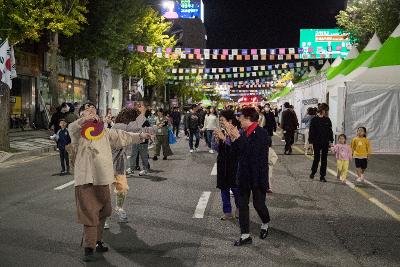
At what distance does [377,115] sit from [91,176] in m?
13.4

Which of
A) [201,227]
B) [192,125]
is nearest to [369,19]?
[192,125]

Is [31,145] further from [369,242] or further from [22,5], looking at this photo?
[369,242]

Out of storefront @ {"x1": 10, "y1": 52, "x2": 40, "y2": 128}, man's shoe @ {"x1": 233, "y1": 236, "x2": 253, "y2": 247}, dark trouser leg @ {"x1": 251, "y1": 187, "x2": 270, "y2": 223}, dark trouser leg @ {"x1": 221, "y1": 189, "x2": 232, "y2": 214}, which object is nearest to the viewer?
man's shoe @ {"x1": 233, "y1": 236, "x2": 253, "y2": 247}

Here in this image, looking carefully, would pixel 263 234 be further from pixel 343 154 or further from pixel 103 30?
pixel 103 30

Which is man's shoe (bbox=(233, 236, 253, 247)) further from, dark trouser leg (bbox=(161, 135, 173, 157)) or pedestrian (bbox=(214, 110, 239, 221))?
dark trouser leg (bbox=(161, 135, 173, 157))

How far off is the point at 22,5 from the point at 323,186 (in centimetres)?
1272

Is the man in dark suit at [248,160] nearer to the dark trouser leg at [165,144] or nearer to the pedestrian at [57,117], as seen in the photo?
the dark trouser leg at [165,144]

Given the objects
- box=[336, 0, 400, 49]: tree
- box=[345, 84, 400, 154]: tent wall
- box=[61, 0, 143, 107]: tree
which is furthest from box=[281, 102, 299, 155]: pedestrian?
box=[61, 0, 143, 107]: tree

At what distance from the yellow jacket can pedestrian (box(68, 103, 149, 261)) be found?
286 inches

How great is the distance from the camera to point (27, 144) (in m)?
21.3

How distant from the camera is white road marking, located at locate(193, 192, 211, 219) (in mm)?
7789

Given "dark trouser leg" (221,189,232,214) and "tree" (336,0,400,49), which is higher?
"tree" (336,0,400,49)

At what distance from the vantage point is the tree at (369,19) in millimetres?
26109

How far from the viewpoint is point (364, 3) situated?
30.3 m
